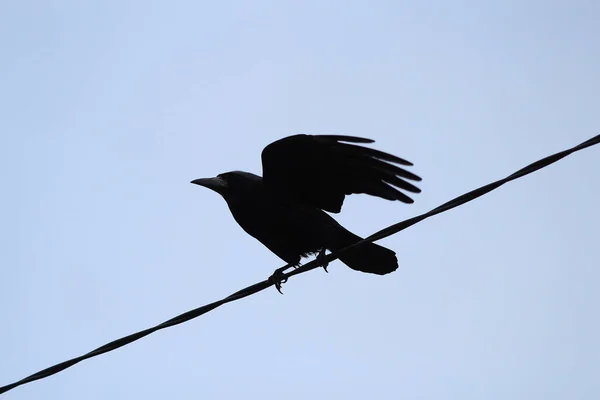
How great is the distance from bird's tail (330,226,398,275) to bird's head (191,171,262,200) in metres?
0.78

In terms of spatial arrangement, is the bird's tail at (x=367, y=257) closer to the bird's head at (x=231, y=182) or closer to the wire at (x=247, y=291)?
the bird's head at (x=231, y=182)

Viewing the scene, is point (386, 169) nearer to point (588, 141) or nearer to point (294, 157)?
point (294, 157)

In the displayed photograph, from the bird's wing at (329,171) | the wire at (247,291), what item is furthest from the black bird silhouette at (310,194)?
the wire at (247,291)

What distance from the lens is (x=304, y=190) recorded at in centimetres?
607

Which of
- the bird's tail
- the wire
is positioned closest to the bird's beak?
the bird's tail

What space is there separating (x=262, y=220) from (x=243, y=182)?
385 mm

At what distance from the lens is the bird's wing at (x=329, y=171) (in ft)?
18.3

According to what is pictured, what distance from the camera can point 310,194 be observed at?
6.07m

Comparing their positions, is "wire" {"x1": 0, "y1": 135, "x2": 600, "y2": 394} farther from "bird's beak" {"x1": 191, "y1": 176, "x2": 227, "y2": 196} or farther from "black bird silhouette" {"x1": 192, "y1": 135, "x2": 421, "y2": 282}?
"bird's beak" {"x1": 191, "y1": 176, "x2": 227, "y2": 196}

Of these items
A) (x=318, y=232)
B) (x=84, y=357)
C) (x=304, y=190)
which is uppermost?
(x=304, y=190)

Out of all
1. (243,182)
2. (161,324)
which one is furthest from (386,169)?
(161,324)

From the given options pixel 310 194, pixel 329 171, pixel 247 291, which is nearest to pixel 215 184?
pixel 310 194

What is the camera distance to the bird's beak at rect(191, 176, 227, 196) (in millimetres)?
6230

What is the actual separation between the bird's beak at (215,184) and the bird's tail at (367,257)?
1.00 m
